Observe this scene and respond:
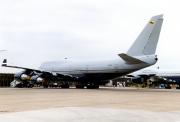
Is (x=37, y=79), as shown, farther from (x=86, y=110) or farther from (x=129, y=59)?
(x=86, y=110)

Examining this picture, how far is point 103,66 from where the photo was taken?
141ft

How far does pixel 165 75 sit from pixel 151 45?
2542 centimetres

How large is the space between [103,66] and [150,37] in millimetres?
8273

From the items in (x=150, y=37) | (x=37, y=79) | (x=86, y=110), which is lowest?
(x=86, y=110)

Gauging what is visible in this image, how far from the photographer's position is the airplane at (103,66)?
37594 millimetres

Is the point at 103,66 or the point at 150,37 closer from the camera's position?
the point at 150,37

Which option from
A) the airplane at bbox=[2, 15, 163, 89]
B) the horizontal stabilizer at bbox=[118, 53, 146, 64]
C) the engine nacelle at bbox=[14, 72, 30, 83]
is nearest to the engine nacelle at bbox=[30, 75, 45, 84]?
the airplane at bbox=[2, 15, 163, 89]

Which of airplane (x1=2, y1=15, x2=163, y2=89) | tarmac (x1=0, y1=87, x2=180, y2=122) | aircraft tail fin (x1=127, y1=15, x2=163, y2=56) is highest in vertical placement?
aircraft tail fin (x1=127, y1=15, x2=163, y2=56)

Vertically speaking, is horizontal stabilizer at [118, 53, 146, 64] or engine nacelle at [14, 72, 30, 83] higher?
horizontal stabilizer at [118, 53, 146, 64]

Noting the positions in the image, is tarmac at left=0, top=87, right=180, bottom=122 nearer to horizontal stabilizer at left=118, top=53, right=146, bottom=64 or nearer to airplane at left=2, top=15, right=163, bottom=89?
horizontal stabilizer at left=118, top=53, right=146, bottom=64

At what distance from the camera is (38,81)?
46.6 m

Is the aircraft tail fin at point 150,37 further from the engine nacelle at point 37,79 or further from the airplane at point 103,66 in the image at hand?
the engine nacelle at point 37,79

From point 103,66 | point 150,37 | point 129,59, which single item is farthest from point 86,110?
point 103,66

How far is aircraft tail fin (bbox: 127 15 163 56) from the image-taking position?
37.5 meters
